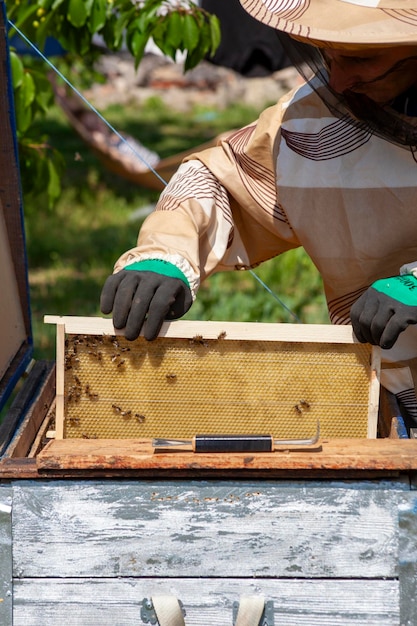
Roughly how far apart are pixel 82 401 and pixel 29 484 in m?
0.28

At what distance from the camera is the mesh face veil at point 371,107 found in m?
1.47

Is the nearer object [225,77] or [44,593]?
[44,593]

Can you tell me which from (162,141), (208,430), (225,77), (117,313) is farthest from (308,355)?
(225,77)

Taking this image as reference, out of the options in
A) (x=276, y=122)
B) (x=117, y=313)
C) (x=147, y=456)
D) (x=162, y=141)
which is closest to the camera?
(x=147, y=456)

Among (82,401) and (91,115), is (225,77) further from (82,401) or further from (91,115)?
(82,401)

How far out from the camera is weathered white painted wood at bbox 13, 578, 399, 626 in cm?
124

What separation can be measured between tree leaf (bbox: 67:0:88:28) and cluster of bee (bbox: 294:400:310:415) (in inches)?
60.7

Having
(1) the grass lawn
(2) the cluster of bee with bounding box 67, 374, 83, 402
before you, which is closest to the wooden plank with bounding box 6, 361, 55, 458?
(2) the cluster of bee with bounding box 67, 374, 83, 402

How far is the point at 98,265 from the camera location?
4.82m

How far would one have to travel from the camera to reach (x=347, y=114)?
1572 mm

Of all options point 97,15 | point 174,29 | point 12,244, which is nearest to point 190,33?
point 174,29

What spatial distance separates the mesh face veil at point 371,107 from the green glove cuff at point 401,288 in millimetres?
229

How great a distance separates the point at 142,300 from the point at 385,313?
0.39 m

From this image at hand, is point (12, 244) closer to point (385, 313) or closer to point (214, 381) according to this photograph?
point (214, 381)
